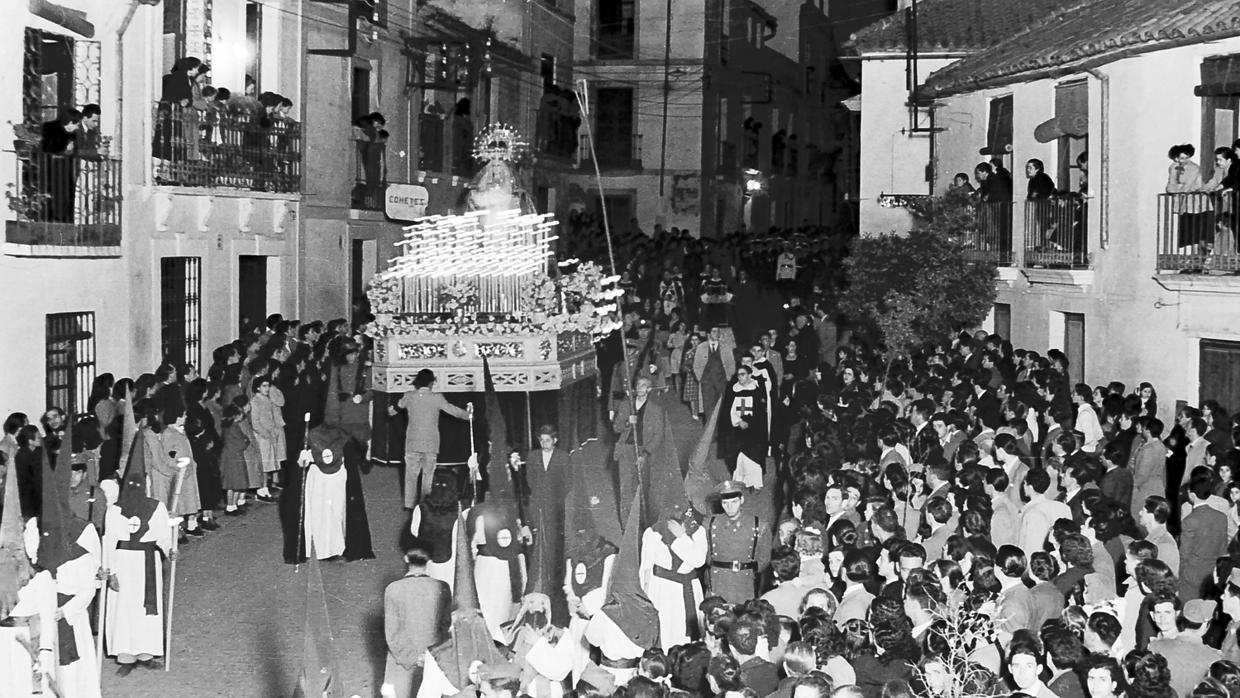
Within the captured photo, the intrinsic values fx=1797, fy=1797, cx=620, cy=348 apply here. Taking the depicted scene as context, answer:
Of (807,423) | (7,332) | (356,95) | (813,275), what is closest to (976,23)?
(813,275)

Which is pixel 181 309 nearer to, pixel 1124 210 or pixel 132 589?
pixel 132 589

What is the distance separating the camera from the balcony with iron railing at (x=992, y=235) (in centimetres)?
2184

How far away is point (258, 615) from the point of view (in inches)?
501

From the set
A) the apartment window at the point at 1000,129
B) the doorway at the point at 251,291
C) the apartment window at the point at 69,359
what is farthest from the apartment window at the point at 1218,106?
→ the doorway at the point at 251,291

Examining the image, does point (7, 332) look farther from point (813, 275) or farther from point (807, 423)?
point (813, 275)

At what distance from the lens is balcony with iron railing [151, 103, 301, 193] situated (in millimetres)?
20359

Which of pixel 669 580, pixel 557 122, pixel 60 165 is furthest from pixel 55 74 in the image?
pixel 557 122

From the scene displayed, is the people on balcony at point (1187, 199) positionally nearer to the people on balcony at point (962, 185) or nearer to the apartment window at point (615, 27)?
the people on balcony at point (962, 185)

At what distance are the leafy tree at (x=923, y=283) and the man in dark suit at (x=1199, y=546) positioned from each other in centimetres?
923

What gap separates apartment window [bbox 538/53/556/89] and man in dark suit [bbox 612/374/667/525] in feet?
76.2

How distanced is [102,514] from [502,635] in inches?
107

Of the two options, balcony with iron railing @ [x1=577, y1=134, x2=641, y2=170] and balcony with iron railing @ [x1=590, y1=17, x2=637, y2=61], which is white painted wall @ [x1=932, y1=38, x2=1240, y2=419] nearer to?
balcony with iron railing @ [x1=577, y1=134, x2=641, y2=170]

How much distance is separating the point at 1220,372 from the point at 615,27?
95.6ft

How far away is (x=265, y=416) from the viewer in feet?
55.0
